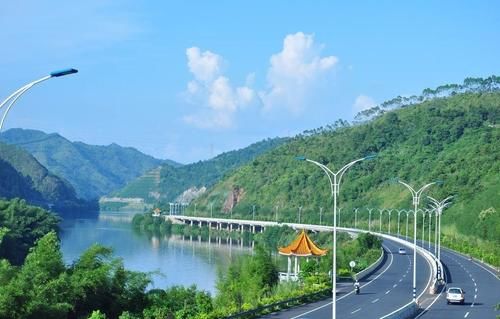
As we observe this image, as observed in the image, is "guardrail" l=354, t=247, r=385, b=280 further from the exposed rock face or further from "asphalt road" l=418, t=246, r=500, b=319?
the exposed rock face

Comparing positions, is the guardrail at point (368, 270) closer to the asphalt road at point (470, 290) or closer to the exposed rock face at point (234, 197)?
the asphalt road at point (470, 290)

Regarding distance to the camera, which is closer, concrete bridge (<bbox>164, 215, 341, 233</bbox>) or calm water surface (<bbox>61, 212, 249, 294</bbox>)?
calm water surface (<bbox>61, 212, 249, 294</bbox>)

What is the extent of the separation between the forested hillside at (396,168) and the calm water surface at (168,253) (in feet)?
58.8

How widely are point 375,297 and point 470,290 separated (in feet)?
24.9

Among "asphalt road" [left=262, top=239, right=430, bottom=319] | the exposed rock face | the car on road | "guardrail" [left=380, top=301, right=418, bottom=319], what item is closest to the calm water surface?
"asphalt road" [left=262, top=239, right=430, bottom=319]

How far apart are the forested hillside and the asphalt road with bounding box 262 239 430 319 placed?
2423 centimetres

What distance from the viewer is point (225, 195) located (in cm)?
18775

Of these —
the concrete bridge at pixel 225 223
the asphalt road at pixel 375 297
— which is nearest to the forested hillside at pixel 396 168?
the concrete bridge at pixel 225 223

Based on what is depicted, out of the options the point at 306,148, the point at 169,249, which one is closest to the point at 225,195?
the point at 306,148

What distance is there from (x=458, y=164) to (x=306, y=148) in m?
59.8

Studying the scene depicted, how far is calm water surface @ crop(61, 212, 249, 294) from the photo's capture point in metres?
72.0

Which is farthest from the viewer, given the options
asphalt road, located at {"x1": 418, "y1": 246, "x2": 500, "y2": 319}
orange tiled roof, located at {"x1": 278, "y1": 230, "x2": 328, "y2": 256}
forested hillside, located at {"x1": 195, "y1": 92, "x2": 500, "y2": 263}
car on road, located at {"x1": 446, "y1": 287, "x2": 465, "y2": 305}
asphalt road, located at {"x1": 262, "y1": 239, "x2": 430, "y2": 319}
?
forested hillside, located at {"x1": 195, "y1": 92, "x2": 500, "y2": 263}

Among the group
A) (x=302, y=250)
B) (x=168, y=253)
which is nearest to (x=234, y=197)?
(x=168, y=253)

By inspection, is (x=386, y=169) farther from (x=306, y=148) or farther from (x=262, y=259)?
(x=262, y=259)
